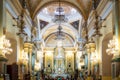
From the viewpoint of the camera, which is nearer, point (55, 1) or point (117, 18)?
point (117, 18)

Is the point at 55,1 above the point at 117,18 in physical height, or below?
above

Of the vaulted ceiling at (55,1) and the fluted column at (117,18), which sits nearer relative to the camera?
the fluted column at (117,18)

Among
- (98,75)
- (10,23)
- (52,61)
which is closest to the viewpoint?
(10,23)

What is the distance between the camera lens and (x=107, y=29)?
1822 centimetres

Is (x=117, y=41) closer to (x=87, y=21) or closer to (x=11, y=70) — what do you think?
(x=11, y=70)

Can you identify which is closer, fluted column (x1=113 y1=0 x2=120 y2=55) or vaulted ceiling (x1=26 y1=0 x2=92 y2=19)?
fluted column (x1=113 y1=0 x2=120 y2=55)

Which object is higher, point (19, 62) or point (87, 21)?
point (87, 21)

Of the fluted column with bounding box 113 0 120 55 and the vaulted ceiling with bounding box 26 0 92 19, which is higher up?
the vaulted ceiling with bounding box 26 0 92 19

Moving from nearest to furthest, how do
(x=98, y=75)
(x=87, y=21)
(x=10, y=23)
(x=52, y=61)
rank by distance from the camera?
(x=10, y=23)
(x=98, y=75)
(x=87, y=21)
(x=52, y=61)

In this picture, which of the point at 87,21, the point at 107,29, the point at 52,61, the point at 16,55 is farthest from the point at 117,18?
the point at 52,61

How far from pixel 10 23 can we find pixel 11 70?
3.04m

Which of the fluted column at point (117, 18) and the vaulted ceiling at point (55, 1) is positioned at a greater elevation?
the vaulted ceiling at point (55, 1)

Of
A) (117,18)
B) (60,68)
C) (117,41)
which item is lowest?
(60,68)

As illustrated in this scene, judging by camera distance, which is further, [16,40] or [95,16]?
[95,16]
